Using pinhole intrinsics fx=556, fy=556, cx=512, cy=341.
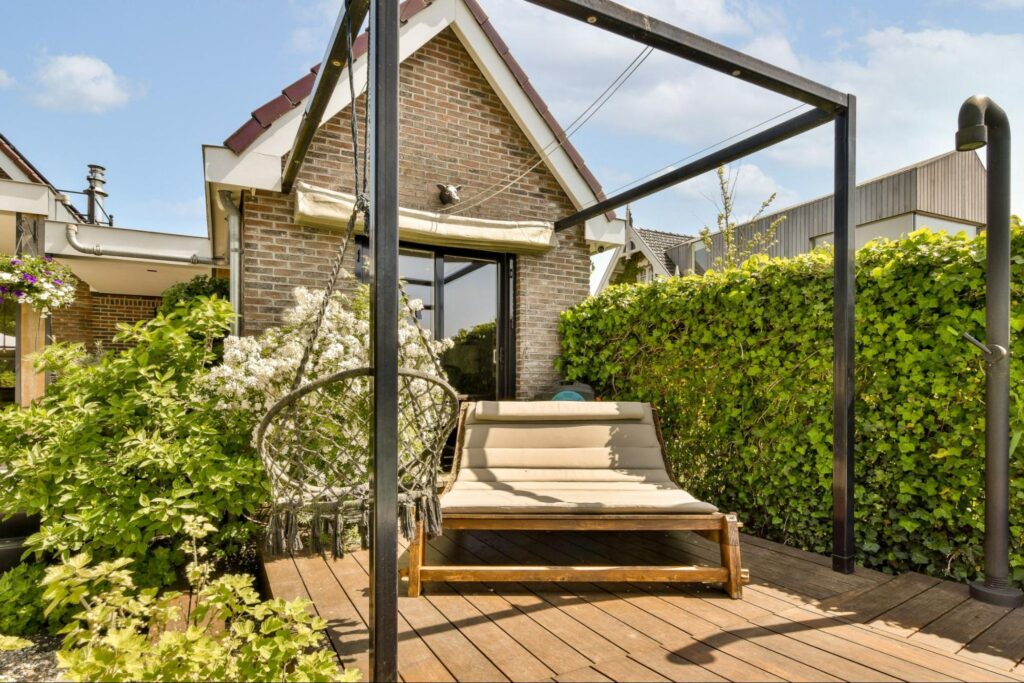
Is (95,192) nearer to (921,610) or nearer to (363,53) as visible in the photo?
(363,53)

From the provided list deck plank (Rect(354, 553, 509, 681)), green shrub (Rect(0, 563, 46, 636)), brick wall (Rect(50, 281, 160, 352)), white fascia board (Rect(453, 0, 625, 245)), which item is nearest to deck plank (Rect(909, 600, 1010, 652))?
deck plank (Rect(354, 553, 509, 681))

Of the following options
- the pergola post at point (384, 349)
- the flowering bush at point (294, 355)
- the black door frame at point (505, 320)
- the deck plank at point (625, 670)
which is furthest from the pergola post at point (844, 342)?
the black door frame at point (505, 320)

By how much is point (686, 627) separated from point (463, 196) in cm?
442

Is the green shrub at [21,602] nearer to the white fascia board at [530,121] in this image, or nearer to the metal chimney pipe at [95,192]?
the white fascia board at [530,121]

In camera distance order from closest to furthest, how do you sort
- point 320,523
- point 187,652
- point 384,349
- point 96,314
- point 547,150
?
1. point 187,652
2. point 384,349
3. point 320,523
4. point 547,150
5. point 96,314

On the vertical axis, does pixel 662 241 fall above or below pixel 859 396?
above

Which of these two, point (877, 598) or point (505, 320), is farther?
point (505, 320)

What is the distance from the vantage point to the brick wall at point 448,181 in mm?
4793

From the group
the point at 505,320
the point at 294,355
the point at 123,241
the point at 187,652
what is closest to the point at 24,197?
the point at 123,241

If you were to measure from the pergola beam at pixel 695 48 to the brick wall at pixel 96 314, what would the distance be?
39.7ft

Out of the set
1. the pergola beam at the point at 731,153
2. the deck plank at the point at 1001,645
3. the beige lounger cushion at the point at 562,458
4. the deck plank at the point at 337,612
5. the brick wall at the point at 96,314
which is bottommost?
the deck plank at the point at 337,612

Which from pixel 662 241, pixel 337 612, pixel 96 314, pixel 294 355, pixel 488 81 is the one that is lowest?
pixel 337 612

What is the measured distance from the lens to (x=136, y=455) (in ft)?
9.84

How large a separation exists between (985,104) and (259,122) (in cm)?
485
